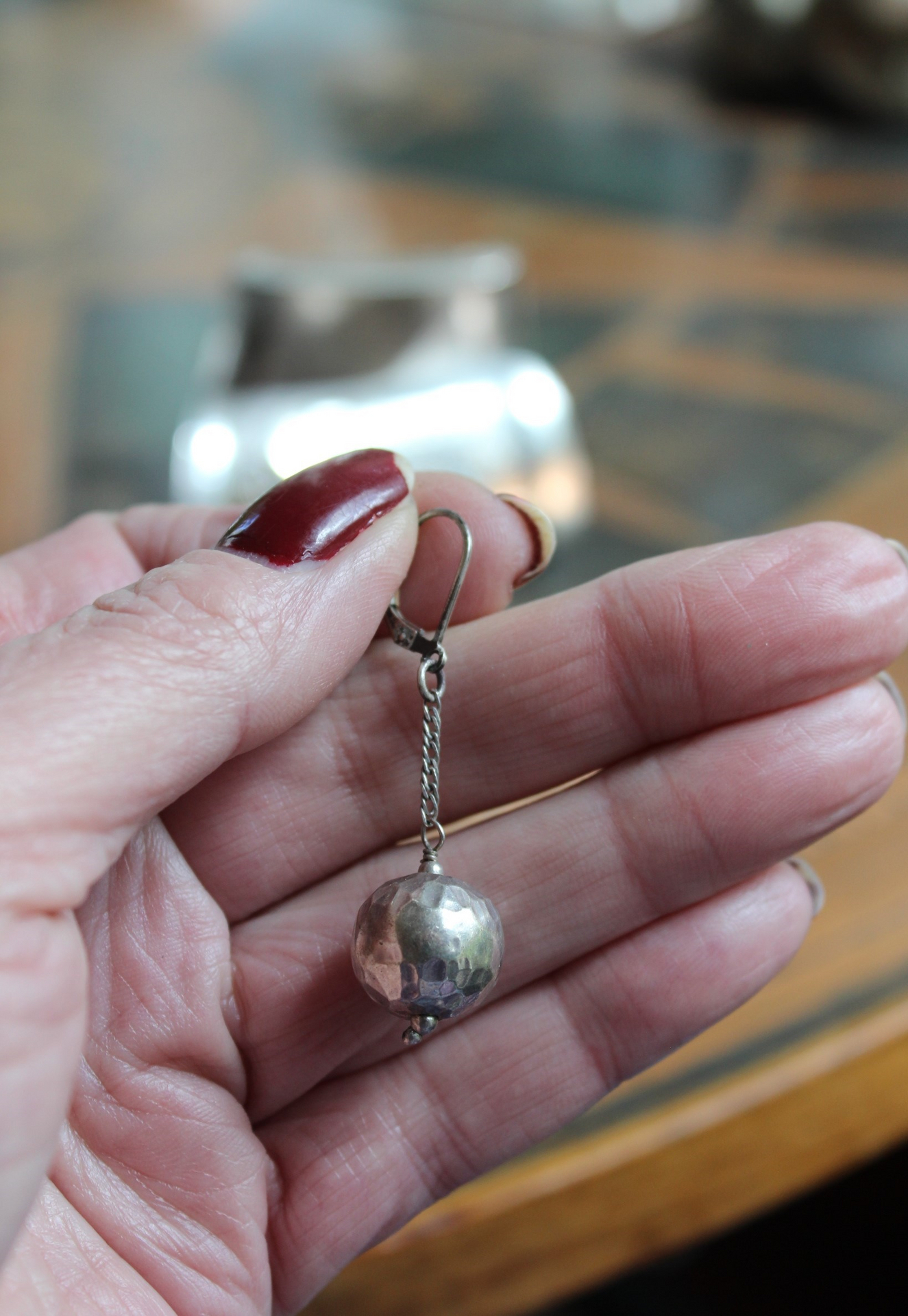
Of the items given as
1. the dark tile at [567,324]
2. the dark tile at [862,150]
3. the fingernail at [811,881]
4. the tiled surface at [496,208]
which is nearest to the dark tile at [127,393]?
the tiled surface at [496,208]

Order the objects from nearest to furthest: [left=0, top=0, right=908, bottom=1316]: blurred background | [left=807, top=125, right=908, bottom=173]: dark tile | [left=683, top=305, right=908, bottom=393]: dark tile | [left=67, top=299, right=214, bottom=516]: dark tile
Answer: [left=0, top=0, right=908, bottom=1316]: blurred background → [left=67, top=299, right=214, bottom=516]: dark tile → [left=683, top=305, right=908, bottom=393]: dark tile → [left=807, top=125, right=908, bottom=173]: dark tile

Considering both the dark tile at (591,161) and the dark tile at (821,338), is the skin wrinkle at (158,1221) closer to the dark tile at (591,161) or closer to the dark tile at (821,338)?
the dark tile at (821,338)

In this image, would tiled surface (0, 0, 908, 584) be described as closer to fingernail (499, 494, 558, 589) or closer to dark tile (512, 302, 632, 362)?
dark tile (512, 302, 632, 362)

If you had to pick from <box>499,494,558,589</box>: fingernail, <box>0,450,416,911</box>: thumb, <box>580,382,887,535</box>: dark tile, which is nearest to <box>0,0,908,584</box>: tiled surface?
<box>580,382,887,535</box>: dark tile

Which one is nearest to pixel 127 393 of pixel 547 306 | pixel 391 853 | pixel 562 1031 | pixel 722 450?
pixel 547 306

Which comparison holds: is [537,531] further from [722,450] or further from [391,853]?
[722,450]
